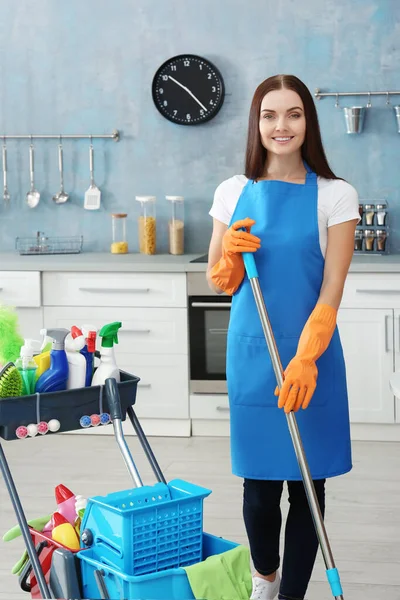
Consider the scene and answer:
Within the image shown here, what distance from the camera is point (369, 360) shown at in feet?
14.6

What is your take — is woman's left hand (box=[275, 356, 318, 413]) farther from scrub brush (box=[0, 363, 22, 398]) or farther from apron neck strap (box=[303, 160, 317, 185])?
scrub brush (box=[0, 363, 22, 398])

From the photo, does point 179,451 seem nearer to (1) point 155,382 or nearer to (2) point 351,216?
(1) point 155,382

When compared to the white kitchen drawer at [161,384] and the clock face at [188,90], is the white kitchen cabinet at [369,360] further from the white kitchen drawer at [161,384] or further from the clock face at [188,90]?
the clock face at [188,90]

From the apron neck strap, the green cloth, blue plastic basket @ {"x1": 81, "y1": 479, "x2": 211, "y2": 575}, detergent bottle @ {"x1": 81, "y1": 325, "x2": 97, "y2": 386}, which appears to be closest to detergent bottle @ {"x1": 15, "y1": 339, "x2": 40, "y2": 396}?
detergent bottle @ {"x1": 81, "y1": 325, "x2": 97, "y2": 386}

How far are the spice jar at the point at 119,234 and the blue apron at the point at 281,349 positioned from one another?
2.65 metres

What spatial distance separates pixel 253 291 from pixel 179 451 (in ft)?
7.43

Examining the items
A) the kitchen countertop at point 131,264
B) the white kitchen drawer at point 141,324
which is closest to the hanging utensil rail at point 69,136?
the kitchen countertop at point 131,264

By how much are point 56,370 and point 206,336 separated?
2482mm

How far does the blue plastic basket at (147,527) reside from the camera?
192cm

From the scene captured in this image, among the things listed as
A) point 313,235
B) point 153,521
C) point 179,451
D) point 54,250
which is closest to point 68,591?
point 153,521

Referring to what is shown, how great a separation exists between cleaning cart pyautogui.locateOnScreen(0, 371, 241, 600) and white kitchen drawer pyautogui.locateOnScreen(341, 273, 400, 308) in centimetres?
246

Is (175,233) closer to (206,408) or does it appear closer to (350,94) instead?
(206,408)

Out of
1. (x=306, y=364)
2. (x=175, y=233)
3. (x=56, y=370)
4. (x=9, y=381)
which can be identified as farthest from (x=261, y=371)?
(x=175, y=233)

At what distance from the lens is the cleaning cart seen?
1.92 meters
